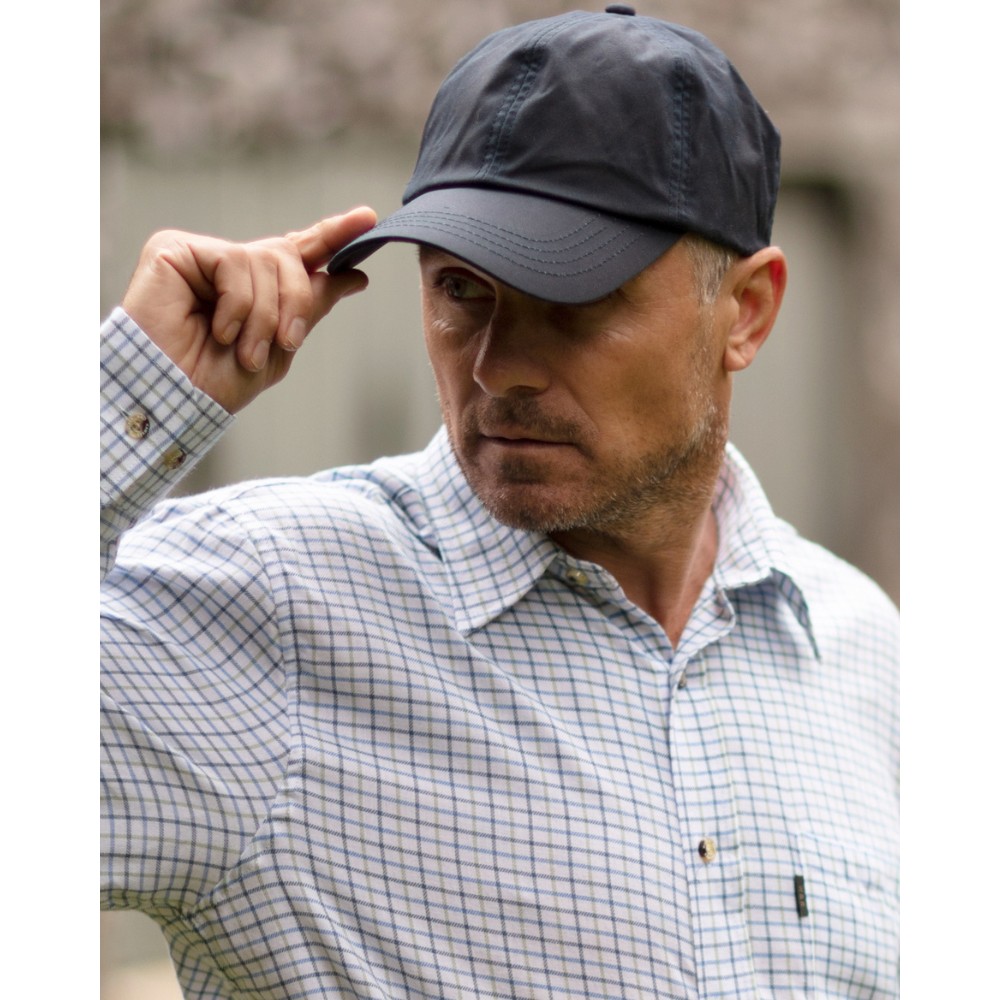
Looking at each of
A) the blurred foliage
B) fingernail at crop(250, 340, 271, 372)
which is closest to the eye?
fingernail at crop(250, 340, 271, 372)

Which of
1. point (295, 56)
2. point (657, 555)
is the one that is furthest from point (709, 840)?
point (295, 56)

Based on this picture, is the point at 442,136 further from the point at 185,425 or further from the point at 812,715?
the point at 812,715

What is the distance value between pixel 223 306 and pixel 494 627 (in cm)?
43

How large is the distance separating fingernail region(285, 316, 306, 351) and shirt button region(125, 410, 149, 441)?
0.50ft

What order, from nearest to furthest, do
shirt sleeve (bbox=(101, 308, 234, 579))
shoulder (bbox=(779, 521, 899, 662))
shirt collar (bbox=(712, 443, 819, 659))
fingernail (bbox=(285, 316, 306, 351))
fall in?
shirt sleeve (bbox=(101, 308, 234, 579)) < fingernail (bbox=(285, 316, 306, 351)) < shirt collar (bbox=(712, 443, 819, 659)) < shoulder (bbox=(779, 521, 899, 662))

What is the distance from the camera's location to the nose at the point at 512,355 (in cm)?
124

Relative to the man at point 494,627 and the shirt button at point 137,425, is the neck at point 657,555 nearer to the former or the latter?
the man at point 494,627

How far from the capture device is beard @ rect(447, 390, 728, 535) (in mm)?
1271

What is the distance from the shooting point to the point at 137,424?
1057 millimetres

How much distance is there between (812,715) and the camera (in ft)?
4.92

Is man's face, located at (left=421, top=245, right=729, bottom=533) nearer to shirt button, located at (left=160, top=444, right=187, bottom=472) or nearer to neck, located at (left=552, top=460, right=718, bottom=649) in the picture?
neck, located at (left=552, top=460, right=718, bottom=649)

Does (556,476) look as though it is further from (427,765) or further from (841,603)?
(841,603)

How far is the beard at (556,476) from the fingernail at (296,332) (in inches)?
8.1

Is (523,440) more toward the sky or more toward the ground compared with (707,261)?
more toward the ground
